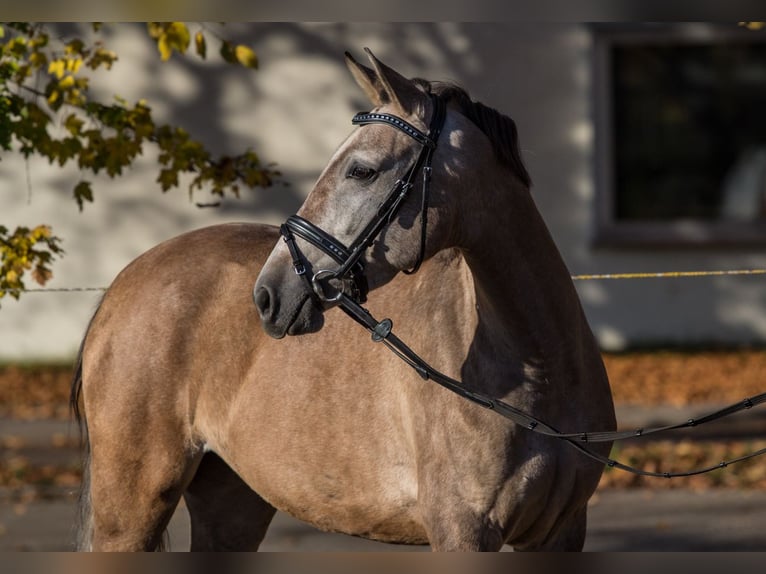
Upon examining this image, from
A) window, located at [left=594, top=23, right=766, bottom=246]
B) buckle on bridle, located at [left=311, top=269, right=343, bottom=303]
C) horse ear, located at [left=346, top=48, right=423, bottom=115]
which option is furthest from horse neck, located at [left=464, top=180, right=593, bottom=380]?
window, located at [left=594, top=23, right=766, bottom=246]

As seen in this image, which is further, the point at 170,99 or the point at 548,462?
the point at 170,99

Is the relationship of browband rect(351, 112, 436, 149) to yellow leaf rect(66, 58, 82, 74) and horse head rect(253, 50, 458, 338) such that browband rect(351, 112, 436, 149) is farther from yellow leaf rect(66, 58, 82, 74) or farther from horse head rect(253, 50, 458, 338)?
yellow leaf rect(66, 58, 82, 74)

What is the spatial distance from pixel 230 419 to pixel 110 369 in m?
0.56

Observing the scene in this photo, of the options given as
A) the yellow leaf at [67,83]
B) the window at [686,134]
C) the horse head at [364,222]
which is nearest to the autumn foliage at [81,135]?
the yellow leaf at [67,83]

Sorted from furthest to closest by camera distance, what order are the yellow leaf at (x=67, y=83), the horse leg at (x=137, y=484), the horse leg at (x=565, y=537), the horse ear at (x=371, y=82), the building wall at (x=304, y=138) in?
the building wall at (x=304, y=138), the yellow leaf at (x=67, y=83), the horse leg at (x=137, y=484), the horse leg at (x=565, y=537), the horse ear at (x=371, y=82)

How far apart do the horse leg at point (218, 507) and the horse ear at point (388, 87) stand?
81.0 inches

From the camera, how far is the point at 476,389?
387 centimetres

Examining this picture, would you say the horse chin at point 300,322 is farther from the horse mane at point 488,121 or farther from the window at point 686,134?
the window at point 686,134

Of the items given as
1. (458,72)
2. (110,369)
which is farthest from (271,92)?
(110,369)

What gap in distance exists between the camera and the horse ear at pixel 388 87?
11.6 ft

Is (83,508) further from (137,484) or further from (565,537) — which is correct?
(565,537)

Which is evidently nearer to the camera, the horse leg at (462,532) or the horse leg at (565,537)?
the horse leg at (462,532)

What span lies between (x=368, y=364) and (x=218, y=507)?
4.34ft
